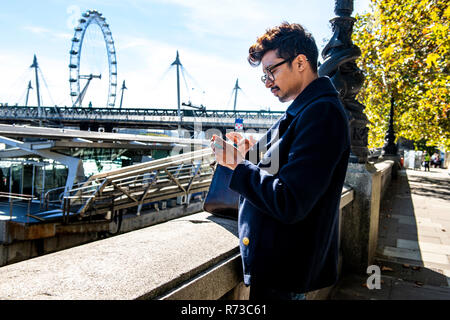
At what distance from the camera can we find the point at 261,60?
156 cm

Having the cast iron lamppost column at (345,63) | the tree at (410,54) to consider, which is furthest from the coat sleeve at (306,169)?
the tree at (410,54)

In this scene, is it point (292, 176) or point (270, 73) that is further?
point (270, 73)

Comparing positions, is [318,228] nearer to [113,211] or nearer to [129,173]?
[129,173]

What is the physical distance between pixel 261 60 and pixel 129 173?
31.9 feet

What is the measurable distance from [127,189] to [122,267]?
11267mm

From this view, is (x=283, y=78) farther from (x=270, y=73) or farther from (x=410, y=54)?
(x=410, y=54)

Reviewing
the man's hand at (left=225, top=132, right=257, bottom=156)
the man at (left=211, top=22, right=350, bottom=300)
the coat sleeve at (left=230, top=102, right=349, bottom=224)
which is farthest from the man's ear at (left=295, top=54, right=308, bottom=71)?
the man's hand at (left=225, top=132, right=257, bottom=156)

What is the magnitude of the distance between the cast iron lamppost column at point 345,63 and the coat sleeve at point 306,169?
9.02 ft

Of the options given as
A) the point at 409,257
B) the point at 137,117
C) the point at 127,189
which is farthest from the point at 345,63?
the point at 137,117

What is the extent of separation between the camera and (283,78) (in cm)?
151

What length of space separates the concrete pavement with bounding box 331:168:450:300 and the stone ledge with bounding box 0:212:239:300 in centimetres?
214

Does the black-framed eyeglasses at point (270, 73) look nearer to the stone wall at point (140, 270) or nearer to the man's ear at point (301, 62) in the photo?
the man's ear at point (301, 62)

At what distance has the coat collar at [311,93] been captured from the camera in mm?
1381

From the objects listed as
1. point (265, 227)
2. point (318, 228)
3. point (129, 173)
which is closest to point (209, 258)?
point (265, 227)
